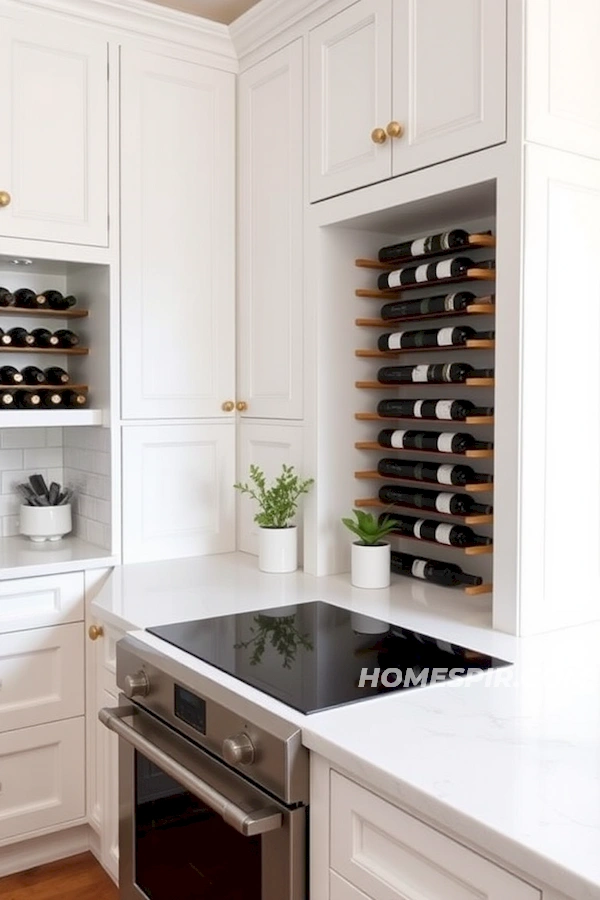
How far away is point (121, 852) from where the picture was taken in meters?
2.02

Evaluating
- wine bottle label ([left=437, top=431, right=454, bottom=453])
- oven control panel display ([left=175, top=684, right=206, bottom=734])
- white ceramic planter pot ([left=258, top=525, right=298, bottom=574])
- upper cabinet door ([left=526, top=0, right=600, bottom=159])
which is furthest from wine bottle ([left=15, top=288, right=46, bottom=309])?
upper cabinet door ([left=526, top=0, right=600, bottom=159])

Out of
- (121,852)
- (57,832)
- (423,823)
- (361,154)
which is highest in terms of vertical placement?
(361,154)

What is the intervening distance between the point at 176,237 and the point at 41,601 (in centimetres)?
116

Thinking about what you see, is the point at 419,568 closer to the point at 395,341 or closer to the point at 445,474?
the point at 445,474

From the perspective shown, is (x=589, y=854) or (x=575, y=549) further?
(x=575, y=549)

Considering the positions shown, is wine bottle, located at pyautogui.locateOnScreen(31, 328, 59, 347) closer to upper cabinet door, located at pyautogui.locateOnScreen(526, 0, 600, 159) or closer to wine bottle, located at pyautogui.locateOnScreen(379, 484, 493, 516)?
wine bottle, located at pyautogui.locateOnScreen(379, 484, 493, 516)

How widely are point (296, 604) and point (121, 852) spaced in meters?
0.70

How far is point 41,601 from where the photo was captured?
7.84ft

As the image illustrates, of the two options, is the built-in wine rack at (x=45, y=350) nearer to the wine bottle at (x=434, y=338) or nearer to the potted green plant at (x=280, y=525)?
the potted green plant at (x=280, y=525)

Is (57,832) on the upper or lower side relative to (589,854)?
lower

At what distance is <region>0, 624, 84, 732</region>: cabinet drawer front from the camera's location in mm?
→ 2340

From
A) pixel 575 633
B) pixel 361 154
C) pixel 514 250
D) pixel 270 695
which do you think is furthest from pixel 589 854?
pixel 361 154

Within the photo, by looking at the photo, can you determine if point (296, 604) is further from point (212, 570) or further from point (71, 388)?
point (71, 388)

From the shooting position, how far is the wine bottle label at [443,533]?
7.21ft
